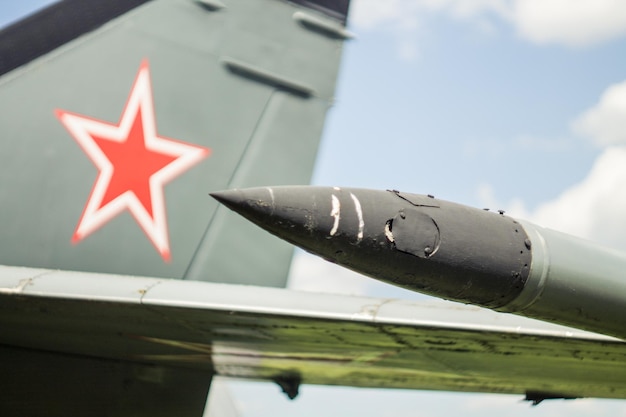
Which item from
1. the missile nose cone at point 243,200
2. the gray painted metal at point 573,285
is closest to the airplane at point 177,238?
the gray painted metal at point 573,285

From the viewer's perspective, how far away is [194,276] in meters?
5.18

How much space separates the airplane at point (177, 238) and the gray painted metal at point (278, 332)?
2 cm

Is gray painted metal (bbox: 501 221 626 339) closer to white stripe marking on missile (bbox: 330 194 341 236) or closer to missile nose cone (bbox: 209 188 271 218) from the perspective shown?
white stripe marking on missile (bbox: 330 194 341 236)

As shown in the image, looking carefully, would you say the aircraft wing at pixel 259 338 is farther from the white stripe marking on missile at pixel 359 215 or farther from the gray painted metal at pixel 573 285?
the white stripe marking on missile at pixel 359 215

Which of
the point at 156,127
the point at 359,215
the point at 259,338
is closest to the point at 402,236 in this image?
the point at 359,215

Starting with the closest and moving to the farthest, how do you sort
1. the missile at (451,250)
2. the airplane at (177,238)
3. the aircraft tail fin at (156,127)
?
1. the missile at (451,250)
2. the airplane at (177,238)
3. the aircraft tail fin at (156,127)

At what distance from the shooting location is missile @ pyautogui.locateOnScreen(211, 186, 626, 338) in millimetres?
3523

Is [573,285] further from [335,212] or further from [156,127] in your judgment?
[156,127]

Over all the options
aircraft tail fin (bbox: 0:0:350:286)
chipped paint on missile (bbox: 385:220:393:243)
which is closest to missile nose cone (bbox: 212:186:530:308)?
chipped paint on missile (bbox: 385:220:393:243)

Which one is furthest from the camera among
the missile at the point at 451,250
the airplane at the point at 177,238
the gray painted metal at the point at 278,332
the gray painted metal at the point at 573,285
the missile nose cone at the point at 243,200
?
the airplane at the point at 177,238

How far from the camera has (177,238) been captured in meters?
5.20

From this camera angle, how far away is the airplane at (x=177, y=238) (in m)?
4.27

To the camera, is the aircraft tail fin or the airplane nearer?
the airplane

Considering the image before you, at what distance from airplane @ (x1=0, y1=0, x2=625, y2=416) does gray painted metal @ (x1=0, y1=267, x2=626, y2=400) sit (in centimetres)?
2
